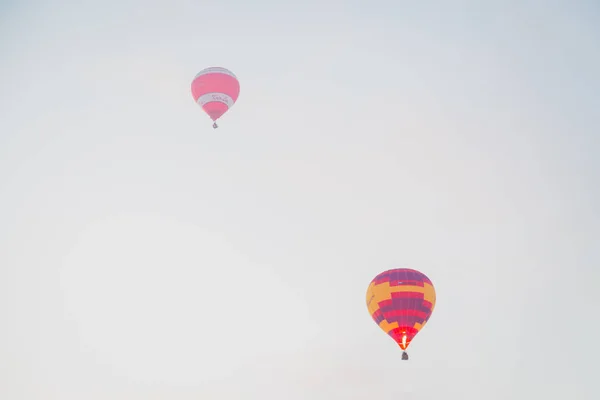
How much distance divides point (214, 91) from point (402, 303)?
60.4 feet

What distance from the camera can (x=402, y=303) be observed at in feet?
112

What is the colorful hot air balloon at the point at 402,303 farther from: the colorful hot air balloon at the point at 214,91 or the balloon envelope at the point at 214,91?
the balloon envelope at the point at 214,91

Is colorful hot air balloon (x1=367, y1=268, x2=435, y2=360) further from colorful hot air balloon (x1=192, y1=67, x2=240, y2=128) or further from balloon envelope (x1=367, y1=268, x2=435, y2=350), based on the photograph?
colorful hot air balloon (x1=192, y1=67, x2=240, y2=128)

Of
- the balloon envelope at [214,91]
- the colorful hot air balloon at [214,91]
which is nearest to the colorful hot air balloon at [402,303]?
the colorful hot air balloon at [214,91]

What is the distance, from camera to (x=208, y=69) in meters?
41.3

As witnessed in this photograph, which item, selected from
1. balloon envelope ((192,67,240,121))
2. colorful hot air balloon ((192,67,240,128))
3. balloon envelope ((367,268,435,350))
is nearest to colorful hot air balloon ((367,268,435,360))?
balloon envelope ((367,268,435,350))

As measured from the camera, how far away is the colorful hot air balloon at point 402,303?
34.2 meters

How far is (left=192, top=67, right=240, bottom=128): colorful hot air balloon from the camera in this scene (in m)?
40.1

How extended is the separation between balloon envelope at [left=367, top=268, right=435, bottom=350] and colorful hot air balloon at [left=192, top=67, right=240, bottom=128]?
15.5m

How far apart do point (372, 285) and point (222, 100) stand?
1578 centimetres

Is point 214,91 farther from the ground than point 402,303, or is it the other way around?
point 214,91

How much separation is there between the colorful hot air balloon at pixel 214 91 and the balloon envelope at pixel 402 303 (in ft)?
50.9

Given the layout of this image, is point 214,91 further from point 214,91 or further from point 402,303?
point 402,303

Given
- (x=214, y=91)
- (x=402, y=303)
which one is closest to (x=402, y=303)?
(x=402, y=303)
